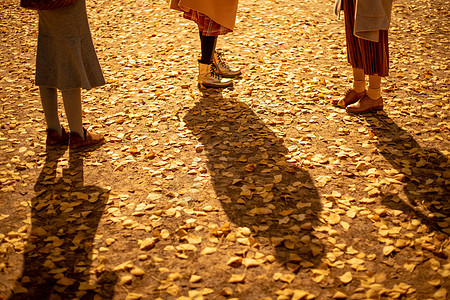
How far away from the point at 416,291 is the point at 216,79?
3.20m

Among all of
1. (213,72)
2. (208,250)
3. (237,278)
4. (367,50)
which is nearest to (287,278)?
(237,278)

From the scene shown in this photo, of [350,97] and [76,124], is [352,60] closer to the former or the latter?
[350,97]

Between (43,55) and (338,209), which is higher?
(43,55)

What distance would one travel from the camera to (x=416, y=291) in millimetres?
2107

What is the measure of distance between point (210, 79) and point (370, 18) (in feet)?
6.27

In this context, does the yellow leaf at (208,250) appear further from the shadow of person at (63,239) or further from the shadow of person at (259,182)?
the shadow of person at (63,239)

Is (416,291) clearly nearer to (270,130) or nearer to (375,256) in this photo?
(375,256)

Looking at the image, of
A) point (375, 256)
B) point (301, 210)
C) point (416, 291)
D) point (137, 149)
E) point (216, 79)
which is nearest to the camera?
point (416, 291)

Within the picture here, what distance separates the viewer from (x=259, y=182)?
120 inches

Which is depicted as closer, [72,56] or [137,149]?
[72,56]

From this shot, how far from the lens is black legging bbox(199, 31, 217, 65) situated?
4.26 m

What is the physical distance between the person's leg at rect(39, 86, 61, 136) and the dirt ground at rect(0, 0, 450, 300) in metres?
0.25

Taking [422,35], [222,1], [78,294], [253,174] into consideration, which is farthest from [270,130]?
[422,35]

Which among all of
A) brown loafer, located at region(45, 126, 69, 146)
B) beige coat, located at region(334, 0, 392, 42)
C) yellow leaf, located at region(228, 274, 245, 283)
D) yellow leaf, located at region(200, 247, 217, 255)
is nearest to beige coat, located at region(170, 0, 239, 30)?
beige coat, located at region(334, 0, 392, 42)
